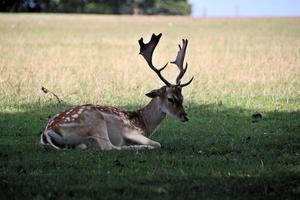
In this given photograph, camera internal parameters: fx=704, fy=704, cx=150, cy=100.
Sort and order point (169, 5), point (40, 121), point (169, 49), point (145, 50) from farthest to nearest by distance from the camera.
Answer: point (169, 5) → point (169, 49) → point (40, 121) → point (145, 50)

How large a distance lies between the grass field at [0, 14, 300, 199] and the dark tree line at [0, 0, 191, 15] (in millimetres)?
35886


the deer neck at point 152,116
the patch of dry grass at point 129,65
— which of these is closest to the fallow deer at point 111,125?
the deer neck at point 152,116

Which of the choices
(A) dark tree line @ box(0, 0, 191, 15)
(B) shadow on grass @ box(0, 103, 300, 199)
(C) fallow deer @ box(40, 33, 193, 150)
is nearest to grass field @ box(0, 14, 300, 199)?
(B) shadow on grass @ box(0, 103, 300, 199)

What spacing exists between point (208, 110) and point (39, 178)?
22.2ft

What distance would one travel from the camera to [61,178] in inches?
299

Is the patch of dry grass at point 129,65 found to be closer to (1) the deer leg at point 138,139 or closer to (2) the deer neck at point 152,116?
(2) the deer neck at point 152,116

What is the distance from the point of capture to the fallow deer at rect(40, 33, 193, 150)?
9.54 meters

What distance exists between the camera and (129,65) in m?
21.6

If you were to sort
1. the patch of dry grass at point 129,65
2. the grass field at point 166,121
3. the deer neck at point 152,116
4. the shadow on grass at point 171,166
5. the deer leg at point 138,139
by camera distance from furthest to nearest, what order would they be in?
the patch of dry grass at point 129,65
the deer neck at point 152,116
the deer leg at point 138,139
the grass field at point 166,121
the shadow on grass at point 171,166

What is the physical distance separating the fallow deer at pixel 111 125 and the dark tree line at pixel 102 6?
51768 millimetres

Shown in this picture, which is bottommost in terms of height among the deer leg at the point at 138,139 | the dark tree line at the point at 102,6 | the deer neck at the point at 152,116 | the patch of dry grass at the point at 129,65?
the dark tree line at the point at 102,6

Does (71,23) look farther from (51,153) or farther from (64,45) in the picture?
(51,153)

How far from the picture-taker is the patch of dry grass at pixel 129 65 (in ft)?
53.0

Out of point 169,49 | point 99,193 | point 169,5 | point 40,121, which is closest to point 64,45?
point 169,49
